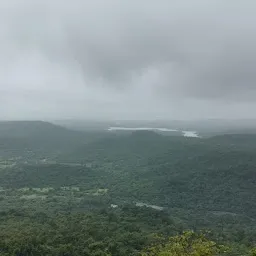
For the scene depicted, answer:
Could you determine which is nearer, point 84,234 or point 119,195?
point 84,234

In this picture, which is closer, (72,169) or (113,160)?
(72,169)

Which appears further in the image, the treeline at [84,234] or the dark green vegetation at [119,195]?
the dark green vegetation at [119,195]

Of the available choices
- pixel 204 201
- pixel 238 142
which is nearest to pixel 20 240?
pixel 204 201

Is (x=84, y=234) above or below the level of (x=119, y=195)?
above

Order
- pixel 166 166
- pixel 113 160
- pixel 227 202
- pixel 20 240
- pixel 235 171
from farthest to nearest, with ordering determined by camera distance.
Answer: pixel 113 160 → pixel 166 166 → pixel 235 171 → pixel 227 202 → pixel 20 240

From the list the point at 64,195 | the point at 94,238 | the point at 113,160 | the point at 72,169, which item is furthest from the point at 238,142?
the point at 94,238

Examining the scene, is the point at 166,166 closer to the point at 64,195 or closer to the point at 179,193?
the point at 179,193

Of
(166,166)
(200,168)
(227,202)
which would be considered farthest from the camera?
(166,166)

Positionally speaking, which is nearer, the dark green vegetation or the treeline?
the treeline
